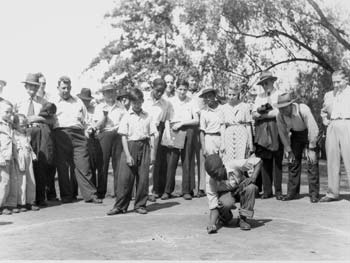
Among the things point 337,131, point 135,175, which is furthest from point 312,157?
point 135,175

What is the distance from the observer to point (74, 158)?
9.91 metres

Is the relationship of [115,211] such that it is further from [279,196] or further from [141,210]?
[279,196]

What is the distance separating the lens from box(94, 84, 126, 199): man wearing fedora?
10.3 m

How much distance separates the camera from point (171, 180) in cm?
1002

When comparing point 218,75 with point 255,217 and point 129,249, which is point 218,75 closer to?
point 255,217

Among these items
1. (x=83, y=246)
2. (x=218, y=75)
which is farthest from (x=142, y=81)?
(x=83, y=246)

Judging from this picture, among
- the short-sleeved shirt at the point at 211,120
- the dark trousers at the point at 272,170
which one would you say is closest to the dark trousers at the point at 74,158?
the short-sleeved shirt at the point at 211,120

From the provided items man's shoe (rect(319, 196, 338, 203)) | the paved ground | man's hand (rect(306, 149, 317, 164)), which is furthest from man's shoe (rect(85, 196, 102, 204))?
man's shoe (rect(319, 196, 338, 203))

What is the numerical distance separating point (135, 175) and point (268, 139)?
2552 millimetres

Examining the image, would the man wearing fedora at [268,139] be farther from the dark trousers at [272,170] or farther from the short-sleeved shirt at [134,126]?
the short-sleeved shirt at [134,126]

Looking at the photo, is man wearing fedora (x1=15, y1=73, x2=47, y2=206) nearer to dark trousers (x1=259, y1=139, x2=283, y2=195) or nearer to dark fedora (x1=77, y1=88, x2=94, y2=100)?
dark fedora (x1=77, y1=88, x2=94, y2=100)

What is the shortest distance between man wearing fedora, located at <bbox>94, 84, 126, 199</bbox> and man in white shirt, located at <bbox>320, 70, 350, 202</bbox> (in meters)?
3.81

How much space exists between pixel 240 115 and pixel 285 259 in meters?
4.43

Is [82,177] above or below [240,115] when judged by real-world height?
below
